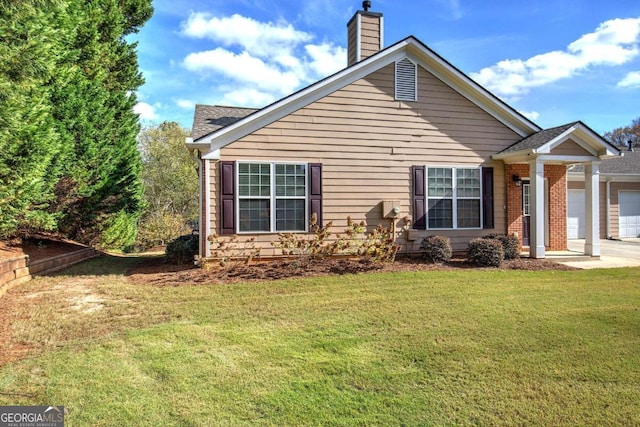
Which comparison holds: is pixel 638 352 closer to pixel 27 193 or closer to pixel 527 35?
pixel 27 193

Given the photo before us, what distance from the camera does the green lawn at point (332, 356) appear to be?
10.1 feet

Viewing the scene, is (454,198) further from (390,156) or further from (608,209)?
(608,209)

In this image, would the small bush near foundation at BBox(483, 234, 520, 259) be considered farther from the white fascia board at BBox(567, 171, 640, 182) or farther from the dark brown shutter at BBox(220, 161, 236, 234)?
the white fascia board at BBox(567, 171, 640, 182)

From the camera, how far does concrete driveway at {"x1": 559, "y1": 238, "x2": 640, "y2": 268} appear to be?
9.45 m

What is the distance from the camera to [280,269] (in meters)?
8.37

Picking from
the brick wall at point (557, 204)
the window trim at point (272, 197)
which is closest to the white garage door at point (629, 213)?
the brick wall at point (557, 204)

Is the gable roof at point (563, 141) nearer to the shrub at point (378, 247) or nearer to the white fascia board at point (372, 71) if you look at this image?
the white fascia board at point (372, 71)

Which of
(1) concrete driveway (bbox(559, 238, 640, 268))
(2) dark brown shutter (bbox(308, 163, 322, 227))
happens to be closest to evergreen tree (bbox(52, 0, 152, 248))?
(2) dark brown shutter (bbox(308, 163, 322, 227))

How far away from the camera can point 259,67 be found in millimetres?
26344

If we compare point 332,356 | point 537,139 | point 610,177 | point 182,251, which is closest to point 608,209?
point 610,177

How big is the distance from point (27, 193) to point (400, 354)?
7.16 meters

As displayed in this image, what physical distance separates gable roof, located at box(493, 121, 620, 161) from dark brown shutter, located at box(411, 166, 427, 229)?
2.39 meters

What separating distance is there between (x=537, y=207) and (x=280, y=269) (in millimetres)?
6728

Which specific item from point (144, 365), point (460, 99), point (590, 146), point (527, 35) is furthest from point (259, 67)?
point (144, 365)
